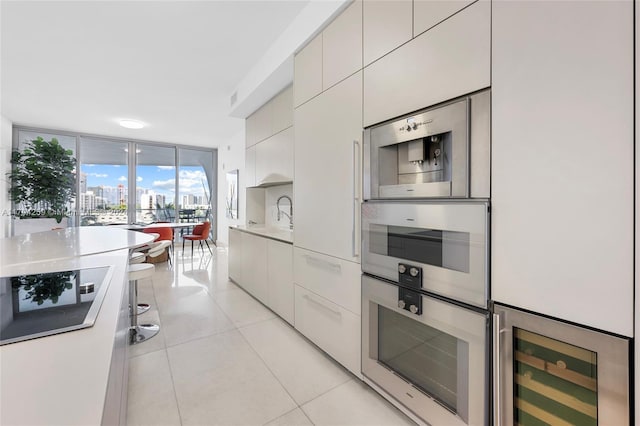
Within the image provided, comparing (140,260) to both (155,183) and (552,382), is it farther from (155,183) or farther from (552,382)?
(155,183)

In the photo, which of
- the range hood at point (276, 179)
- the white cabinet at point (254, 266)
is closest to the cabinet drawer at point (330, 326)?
the white cabinet at point (254, 266)

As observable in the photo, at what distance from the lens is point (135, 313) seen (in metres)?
2.50

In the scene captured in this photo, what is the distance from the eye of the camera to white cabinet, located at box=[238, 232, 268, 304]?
10.2 ft

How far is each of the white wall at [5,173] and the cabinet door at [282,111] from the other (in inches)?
232

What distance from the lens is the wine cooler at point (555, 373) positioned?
2.89 feet

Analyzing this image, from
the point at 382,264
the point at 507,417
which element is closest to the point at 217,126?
the point at 382,264

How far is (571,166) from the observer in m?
0.94

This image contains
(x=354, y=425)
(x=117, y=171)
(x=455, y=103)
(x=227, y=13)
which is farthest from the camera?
(x=117, y=171)

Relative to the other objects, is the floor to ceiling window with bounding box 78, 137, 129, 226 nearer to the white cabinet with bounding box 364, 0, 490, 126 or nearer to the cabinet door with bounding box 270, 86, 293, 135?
the cabinet door with bounding box 270, 86, 293, 135

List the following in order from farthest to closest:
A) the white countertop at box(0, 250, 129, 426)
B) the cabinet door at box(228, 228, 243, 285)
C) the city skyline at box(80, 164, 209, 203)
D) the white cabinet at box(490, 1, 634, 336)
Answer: the city skyline at box(80, 164, 209, 203), the cabinet door at box(228, 228, 243, 285), the white cabinet at box(490, 1, 634, 336), the white countertop at box(0, 250, 129, 426)

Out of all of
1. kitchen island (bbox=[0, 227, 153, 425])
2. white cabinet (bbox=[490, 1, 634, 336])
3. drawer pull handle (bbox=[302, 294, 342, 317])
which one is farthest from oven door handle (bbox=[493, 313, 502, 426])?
kitchen island (bbox=[0, 227, 153, 425])

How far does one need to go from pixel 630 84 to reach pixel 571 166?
265 mm

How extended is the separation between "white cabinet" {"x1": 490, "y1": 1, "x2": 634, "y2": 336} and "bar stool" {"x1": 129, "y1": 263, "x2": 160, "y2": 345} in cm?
255

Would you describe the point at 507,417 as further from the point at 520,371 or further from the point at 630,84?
the point at 630,84
